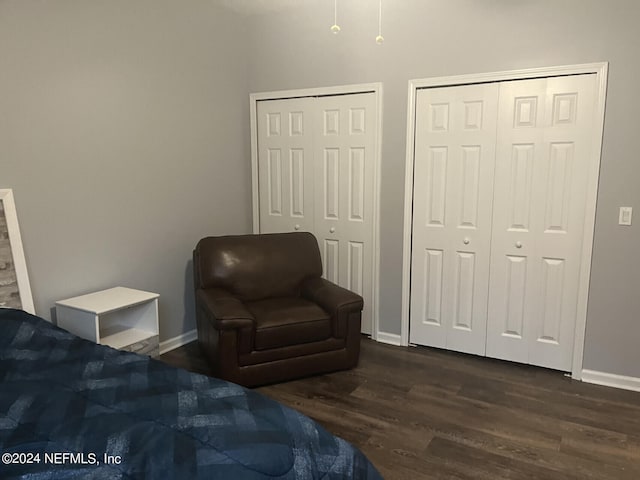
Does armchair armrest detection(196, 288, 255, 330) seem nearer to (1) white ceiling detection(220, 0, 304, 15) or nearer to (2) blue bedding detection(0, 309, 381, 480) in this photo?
(2) blue bedding detection(0, 309, 381, 480)

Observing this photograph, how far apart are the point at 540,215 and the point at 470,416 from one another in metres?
1.39

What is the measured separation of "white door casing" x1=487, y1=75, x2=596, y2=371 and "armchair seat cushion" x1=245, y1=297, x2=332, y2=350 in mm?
1263

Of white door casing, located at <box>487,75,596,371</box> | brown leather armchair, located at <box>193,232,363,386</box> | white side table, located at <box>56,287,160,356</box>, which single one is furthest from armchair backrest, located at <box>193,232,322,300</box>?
white door casing, located at <box>487,75,596,371</box>

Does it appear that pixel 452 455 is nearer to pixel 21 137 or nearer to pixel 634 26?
Answer: pixel 634 26

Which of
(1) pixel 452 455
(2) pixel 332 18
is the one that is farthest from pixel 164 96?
(1) pixel 452 455

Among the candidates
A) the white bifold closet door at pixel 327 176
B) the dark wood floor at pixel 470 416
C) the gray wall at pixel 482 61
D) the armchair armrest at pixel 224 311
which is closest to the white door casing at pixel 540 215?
the gray wall at pixel 482 61

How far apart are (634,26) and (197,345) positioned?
3.58 meters

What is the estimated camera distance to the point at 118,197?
3229 millimetres

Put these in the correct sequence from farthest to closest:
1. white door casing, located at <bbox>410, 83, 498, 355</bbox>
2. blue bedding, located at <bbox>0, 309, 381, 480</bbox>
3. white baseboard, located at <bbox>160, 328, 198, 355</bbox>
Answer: white baseboard, located at <bbox>160, 328, 198, 355</bbox>, white door casing, located at <bbox>410, 83, 498, 355</bbox>, blue bedding, located at <bbox>0, 309, 381, 480</bbox>

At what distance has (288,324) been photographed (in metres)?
3.04

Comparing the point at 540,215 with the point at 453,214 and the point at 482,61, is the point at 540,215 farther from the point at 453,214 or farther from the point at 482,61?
the point at 482,61

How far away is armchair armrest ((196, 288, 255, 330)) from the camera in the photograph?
2.86 metres

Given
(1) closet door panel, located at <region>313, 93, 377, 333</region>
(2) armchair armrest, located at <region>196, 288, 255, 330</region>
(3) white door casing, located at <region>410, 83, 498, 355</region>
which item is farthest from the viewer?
(1) closet door panel, located at <region>313, 93, 377, 333</region>

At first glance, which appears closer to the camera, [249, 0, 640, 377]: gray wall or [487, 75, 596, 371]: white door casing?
[249, 0, 640, 377]: gray wall
